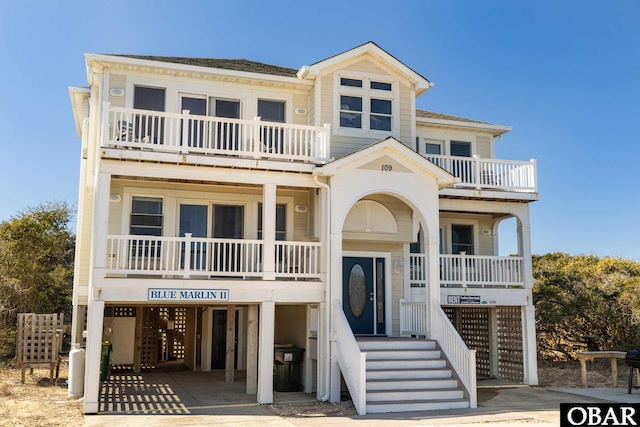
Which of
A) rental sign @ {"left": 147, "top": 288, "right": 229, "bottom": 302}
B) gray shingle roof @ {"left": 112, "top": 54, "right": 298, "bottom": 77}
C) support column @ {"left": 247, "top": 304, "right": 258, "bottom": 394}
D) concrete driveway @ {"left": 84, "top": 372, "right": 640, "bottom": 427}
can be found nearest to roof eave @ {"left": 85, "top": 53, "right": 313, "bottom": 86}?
gray shingle roof @ {"left": 112, "top": 54, "right": 298, "bottom": 77}

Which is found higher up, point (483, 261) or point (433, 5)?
point (433, 5)

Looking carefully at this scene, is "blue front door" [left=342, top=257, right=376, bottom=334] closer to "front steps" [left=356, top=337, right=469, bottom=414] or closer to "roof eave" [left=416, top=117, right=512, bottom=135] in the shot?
"front steps" [left=356, top=337, right=469, bottom=414]

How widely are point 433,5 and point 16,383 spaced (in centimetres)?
1638

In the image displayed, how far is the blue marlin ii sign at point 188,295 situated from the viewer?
1362 centimetres

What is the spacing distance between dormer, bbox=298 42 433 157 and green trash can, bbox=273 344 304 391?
539 cm

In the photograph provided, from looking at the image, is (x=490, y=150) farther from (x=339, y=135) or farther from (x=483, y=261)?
(x=339, y=135)

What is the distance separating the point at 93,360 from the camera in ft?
42.1

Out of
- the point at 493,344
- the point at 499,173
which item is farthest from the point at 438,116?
the point at 493,344

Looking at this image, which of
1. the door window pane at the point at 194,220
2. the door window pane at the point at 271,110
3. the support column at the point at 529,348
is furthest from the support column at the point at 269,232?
the support column at the point at 529,348

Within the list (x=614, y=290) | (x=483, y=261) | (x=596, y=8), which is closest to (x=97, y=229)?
(x=483, y=261)

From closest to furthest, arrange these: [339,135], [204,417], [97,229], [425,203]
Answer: [204,417]
[97,229]
[425,203]
[339,135]

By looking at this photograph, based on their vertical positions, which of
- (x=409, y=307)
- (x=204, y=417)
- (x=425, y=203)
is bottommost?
(x=204, y=417)

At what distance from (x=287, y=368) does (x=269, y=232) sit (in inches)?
152

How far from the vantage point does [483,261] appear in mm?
17750
